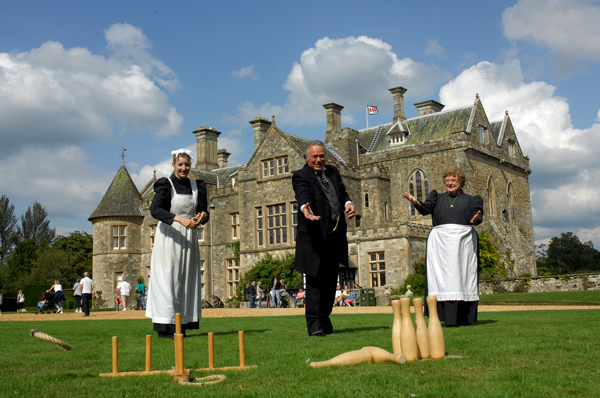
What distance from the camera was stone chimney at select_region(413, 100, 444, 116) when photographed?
126ft

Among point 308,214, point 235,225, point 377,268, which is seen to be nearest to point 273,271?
point 377,268

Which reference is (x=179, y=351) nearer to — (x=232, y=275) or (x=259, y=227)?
(x=259, y=227)

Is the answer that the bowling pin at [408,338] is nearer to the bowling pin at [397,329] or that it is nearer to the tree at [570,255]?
the bowling pin at [397,329]

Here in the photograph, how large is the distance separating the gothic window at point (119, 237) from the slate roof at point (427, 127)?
620 inches

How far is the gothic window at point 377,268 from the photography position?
27703 mm

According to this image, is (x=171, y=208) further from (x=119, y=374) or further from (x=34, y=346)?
(x=119, y=374)

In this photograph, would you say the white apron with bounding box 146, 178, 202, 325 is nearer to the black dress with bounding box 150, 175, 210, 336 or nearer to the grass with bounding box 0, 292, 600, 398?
the black dress with bounding box 150, 175, 210, 336

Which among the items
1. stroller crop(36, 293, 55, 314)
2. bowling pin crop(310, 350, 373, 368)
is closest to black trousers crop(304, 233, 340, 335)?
bowling pin crop(310, 350, 373, 368)

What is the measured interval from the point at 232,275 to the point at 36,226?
4021cm

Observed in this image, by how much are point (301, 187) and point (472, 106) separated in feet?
94.9

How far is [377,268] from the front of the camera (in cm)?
Result: 2773

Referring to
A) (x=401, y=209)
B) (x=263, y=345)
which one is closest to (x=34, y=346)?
(x=263, y=345)

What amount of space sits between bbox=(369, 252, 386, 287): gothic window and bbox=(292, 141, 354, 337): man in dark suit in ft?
69.9

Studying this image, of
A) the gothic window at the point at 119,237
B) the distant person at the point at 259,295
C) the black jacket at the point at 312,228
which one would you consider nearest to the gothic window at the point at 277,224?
the distant person at the point at 259,295
